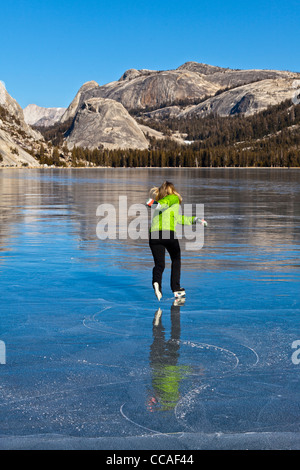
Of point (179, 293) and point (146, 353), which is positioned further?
point (179, 293)

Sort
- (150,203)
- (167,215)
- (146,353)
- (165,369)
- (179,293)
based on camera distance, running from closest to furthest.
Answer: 1. (165,369)
2. (146,353)
3. (150,203)
4. (167,215)
5. (179,293)

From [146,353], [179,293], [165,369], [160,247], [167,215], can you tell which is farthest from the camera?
[179,293]

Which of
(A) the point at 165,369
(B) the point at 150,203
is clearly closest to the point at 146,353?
(A) the point at 165,369

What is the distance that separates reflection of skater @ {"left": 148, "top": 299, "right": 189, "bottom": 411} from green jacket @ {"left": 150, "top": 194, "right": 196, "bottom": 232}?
1.97 meters

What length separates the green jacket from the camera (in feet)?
Result: 34.0

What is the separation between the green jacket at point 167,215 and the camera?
34.0ft

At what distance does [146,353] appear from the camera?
7.66 meters

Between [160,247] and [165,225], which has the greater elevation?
[165,225]

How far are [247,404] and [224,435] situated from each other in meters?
0.79

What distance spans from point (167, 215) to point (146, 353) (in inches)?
135

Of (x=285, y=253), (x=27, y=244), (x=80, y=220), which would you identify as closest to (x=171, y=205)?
(x=285, y=253)

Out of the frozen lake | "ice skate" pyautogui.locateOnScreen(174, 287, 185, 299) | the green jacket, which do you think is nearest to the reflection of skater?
the frozen lake

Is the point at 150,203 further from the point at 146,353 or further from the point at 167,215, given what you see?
the point at 146,353
